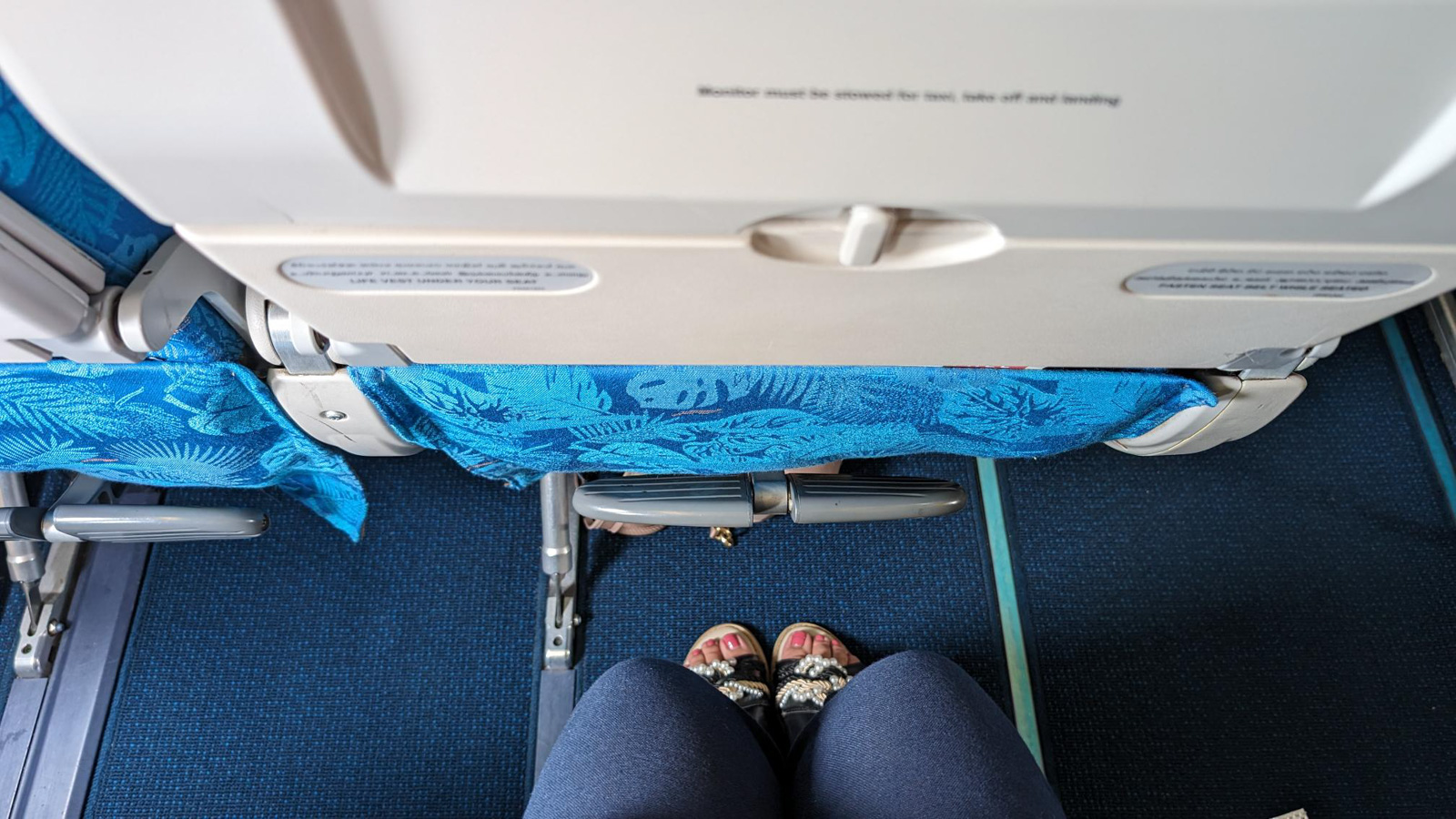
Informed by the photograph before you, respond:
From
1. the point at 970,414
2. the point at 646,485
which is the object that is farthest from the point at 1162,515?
the point at 646,485

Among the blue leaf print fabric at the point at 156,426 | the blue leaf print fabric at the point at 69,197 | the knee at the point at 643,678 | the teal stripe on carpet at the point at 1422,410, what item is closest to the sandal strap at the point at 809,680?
the knee at the point at 643,678

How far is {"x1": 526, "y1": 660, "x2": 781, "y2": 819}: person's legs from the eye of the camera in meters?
0.82

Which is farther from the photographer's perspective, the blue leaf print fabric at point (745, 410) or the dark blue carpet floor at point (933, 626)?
the dark blue carpet floor at point (933, 626)

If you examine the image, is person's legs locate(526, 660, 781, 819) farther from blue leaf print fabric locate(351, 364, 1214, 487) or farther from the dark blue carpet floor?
the dark blue carpet floor

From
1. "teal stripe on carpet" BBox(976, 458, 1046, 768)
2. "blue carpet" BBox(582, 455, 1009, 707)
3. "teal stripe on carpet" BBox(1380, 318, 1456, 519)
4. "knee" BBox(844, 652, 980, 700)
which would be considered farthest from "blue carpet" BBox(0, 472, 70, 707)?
"teal stripe on carpet" BBox(1380, 318, 1456, 519)

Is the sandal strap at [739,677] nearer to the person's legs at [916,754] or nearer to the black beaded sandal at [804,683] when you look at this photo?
the black beaded sandal at [804,683]

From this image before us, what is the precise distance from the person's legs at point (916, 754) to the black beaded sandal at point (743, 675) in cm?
36

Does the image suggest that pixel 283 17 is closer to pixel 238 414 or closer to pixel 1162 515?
pixel 238 414

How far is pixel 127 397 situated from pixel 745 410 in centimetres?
55

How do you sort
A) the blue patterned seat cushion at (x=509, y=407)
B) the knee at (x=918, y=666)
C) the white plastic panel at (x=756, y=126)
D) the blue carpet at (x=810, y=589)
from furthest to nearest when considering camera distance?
the blue carpet at (x=810, y=589), the knee at (x=918, y=666), the blue patterned seat cushion at (x=509, y=407), the white plastic panel at (x=756, y=126)

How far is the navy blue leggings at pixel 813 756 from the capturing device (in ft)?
2.67

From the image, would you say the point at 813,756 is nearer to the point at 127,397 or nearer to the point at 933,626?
the point at 933,626

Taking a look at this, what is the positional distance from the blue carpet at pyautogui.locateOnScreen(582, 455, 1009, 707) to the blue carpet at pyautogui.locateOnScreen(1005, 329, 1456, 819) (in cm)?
11

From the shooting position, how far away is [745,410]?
79 cm
